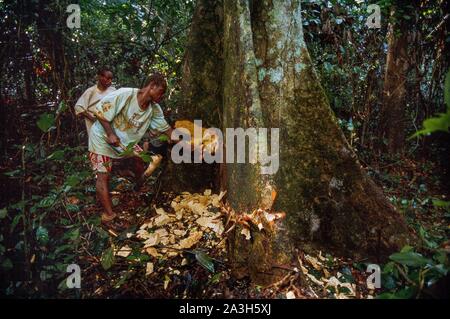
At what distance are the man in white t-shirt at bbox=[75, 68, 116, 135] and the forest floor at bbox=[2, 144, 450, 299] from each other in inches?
39.5

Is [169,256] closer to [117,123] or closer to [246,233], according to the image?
[246,233]

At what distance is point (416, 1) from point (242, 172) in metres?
4.40

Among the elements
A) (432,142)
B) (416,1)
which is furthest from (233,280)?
(416,1)

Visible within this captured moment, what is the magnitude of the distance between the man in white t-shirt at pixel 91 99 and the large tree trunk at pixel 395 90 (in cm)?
427

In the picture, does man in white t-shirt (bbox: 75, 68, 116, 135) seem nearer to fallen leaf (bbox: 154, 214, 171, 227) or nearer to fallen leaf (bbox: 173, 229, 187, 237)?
fallen leaf (bbox: 154, 214, 171, 227)

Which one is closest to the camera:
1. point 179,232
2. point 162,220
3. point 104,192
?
point 179,232

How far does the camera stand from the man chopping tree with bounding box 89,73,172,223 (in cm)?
369

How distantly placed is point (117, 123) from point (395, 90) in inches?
166

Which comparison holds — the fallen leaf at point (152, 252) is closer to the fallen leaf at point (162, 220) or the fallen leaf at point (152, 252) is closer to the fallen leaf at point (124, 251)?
the fallen leaf at point (124, 251)

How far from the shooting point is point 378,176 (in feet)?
16.3

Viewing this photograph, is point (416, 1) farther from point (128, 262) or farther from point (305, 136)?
point (128, 262)

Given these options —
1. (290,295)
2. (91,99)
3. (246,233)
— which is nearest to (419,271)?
(290,295)

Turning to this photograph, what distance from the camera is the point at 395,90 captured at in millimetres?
5367

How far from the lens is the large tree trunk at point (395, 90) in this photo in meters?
5.32
